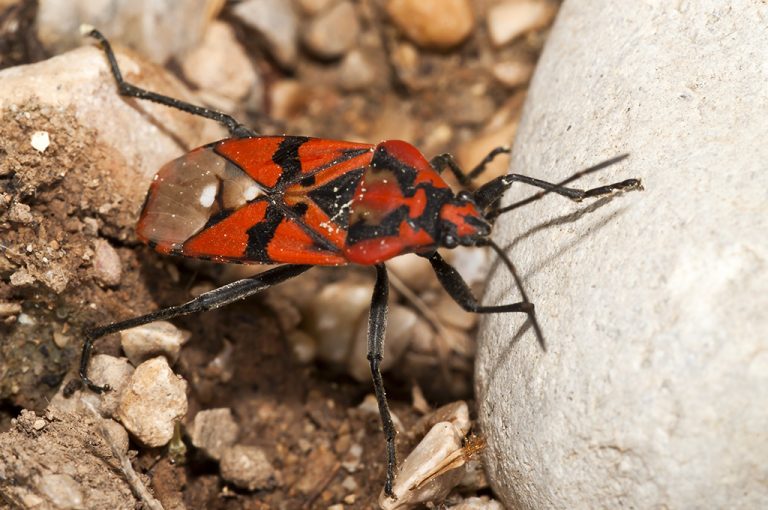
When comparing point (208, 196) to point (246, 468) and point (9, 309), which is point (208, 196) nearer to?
point (9, 309)

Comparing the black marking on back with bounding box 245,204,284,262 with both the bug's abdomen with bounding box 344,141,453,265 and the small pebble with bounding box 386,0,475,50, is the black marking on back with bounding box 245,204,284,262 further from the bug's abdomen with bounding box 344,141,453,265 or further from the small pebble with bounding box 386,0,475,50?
the small pebble with bounding box 386,0,475,50

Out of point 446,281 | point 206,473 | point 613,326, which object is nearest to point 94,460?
point 206,473

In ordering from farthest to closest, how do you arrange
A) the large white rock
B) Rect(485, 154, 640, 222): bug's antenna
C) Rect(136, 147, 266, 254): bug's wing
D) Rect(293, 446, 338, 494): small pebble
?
Rect(293, 446, 338, 494): small pebble
Rect(136, 147, 266, 254): bug's wing
Rect(485, 154, 640, 222): bug's antenna
the large white rock

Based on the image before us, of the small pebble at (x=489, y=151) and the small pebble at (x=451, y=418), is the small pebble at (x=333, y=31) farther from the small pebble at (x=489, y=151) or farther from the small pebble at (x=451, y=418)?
the small pebble at (x=451, y=418)

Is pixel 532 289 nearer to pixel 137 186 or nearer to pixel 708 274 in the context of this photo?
pixel 708 274

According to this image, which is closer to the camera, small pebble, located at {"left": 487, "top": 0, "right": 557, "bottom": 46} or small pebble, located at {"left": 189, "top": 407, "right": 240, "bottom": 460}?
small pebble, located at {"left": 189, "top": 407, "right": 240, "bottom": 460}

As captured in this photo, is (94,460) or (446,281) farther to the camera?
(446,281)

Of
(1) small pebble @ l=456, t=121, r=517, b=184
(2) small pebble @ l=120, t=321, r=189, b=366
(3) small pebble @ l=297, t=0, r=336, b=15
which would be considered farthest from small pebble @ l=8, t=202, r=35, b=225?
(3) small pebble @ l=297, t=0, r=336, b=15
